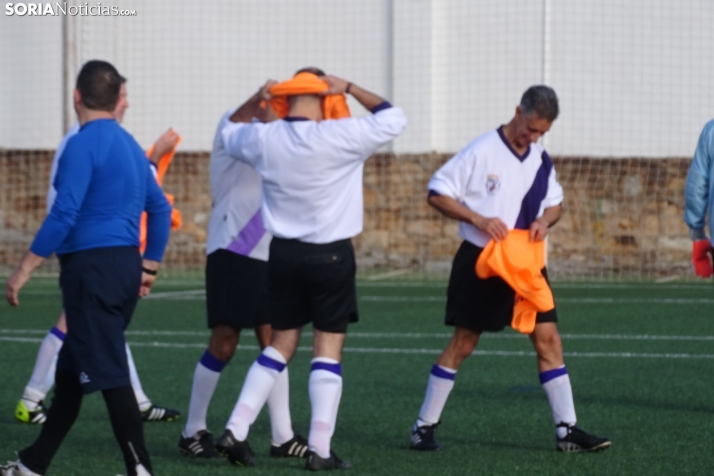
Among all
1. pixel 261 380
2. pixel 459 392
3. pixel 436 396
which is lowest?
pixel 459 392

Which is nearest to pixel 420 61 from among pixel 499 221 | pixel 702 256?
pixel 702 256

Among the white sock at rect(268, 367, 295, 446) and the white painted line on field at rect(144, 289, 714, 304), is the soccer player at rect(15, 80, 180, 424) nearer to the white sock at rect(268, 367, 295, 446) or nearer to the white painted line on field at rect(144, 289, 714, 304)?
the white sock at rect(268, 367, 295, 446)

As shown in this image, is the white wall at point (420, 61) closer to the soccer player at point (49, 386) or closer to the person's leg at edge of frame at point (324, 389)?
the soccer player at point (49, 386)

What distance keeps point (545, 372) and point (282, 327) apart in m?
1.40

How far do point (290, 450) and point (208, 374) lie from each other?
0.55 meters

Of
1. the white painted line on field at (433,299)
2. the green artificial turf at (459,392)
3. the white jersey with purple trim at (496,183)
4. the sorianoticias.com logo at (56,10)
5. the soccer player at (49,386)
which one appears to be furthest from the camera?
the sorianoticias.com logo at (56,10)

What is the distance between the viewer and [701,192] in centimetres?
658

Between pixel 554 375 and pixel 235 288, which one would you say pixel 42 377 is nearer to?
pixel 235 288

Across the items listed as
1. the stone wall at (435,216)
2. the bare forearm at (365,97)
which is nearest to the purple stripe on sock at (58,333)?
the bare forearm at (365,97)

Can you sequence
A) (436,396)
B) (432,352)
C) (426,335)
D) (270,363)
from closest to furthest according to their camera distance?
(270,363)
(436,396)
(432,352)
(426,335)

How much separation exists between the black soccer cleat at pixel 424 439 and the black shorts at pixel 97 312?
68.9 inches

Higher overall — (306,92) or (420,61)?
(420,61)

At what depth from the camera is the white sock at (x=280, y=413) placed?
6.00 m

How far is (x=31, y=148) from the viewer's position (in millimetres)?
19641
